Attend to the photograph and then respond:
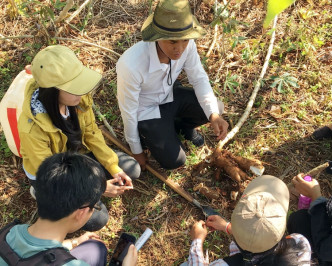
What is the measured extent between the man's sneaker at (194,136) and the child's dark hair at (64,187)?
1.36 meters

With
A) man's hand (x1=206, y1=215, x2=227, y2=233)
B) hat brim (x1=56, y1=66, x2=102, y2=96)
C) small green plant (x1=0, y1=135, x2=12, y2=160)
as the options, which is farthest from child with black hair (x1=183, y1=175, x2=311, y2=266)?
small green plant (x1=0, y1=135, x2=12, y2=160)

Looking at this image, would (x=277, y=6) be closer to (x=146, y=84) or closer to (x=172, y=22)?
(x=172, y=22)

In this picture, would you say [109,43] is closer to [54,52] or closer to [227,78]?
[227,78]

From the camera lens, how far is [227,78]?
10.1ft

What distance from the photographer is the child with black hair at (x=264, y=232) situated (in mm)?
1506

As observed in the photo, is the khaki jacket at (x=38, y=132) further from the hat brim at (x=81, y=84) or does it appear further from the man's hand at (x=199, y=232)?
the man's hand at (x=199, y=232)

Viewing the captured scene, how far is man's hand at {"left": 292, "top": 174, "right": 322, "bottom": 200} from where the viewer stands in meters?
2.21

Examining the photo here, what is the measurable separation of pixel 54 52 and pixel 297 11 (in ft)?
9.26

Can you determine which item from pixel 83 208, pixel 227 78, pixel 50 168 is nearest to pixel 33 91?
pixel 50 168

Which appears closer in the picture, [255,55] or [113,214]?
[113,214]

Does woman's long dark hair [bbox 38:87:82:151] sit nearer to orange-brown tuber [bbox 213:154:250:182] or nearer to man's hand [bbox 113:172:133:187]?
man's hand [bbox 113:172:133:187]

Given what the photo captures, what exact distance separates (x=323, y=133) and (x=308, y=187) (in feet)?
2.56

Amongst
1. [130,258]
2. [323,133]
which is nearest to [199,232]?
[130,258]

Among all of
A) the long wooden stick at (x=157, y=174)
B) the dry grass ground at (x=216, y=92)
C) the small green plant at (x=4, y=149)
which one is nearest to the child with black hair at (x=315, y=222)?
the dry grass ground at (x=216, y=92)
